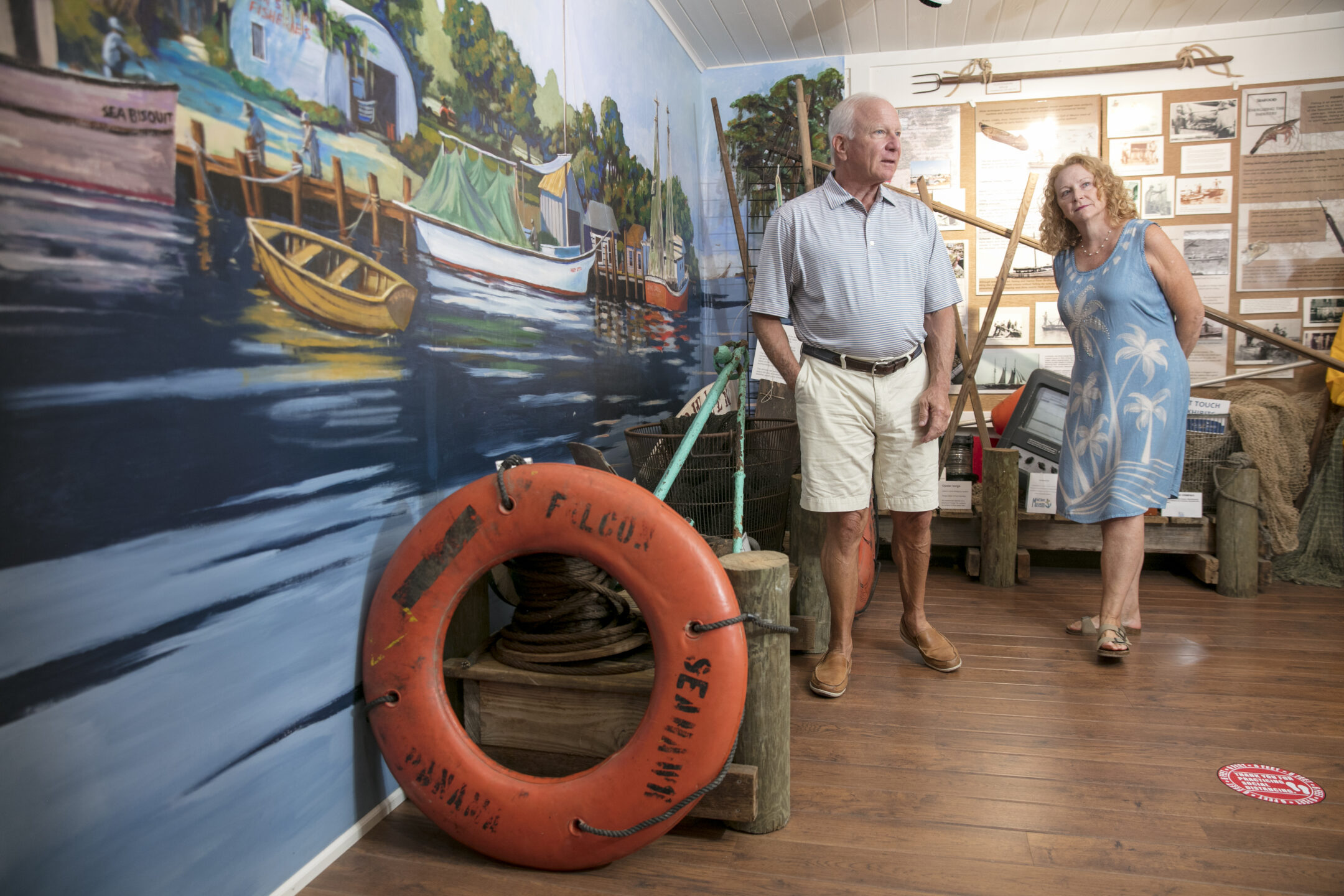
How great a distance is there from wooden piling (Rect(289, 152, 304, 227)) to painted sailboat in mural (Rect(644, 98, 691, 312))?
6.55 ft

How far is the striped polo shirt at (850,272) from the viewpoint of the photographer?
210cm

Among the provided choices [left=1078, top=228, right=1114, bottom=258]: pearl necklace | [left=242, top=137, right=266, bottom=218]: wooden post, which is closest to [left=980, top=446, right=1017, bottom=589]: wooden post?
[left=1078, top=228, right=1114, bottom=258]: pearl necklace

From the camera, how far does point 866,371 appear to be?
2.12 m

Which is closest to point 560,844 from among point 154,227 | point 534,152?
point 154,227

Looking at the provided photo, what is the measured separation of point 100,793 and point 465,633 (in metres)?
0.82

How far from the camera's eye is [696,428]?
1.96m

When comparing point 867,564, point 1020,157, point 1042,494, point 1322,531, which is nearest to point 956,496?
point 1042,494

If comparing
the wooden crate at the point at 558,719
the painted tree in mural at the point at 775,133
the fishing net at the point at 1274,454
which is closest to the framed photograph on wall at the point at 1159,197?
the fishing net at the point at 1274,454

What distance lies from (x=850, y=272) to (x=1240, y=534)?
7.09 feet

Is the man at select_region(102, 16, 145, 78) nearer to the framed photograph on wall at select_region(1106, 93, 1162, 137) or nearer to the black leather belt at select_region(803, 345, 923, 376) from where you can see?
the black leather belt at select_region(803, 345, 923, 376)

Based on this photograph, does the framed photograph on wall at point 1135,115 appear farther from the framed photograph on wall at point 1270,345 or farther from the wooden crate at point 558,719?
the wooden crate at point 558,719

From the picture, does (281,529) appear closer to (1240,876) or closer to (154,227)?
(154,227)

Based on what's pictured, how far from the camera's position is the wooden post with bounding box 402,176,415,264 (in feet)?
5.45

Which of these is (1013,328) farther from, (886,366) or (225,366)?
(225,366)
